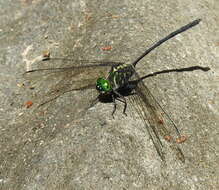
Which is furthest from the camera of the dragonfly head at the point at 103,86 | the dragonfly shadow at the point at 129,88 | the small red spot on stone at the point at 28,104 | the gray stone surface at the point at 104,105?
the small red spot on stone at the point at 28,104

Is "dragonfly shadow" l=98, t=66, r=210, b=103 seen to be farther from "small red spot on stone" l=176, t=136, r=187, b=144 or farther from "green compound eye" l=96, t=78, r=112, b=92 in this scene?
"small red spot on stone" l=176, t=136, r=187, b=144

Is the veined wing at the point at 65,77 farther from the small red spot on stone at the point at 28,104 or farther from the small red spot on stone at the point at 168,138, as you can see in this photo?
the small red spot on stone at the point at 168,138

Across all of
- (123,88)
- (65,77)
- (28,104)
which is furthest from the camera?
(28,104)

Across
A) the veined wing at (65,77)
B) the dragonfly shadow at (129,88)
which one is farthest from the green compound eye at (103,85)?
the veined wing at (65,77)

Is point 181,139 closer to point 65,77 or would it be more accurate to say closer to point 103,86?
point 103,86

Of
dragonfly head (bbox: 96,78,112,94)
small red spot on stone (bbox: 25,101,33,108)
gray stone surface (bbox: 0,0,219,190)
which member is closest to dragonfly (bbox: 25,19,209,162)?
dragonfly head (bbox: 96,78,112,94)

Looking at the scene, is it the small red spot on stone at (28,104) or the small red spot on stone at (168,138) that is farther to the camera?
the small red spot on stone at (28,104)

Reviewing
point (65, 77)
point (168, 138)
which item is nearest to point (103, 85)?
point (65, 77)

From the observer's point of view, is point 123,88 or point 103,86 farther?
point 123,88
